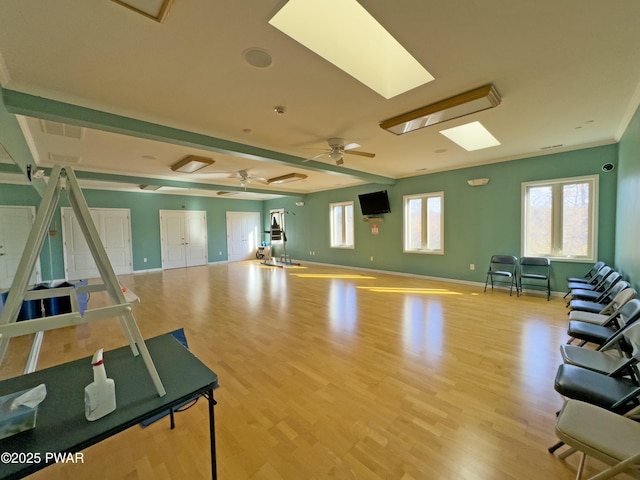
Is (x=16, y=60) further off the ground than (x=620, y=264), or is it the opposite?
(x=16, y=60)

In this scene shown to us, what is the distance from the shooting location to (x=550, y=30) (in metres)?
1.88

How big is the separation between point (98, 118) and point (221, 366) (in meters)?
2.92

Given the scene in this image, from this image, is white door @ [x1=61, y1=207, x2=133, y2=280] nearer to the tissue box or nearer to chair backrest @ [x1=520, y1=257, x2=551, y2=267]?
the tissue box

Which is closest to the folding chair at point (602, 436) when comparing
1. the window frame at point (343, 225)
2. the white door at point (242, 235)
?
the window frame at point (343, 225)

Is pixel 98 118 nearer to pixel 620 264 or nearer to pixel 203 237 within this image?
pixel 620 264

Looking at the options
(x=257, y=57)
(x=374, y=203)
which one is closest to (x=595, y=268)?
(x=374, y=203)

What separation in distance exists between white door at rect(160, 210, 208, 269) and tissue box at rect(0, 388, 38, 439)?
952 cm

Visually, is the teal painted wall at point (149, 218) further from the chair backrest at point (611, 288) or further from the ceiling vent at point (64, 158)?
the chair backrest at point (611, 288)

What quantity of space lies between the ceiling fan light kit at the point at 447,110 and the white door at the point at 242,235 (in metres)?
9.01

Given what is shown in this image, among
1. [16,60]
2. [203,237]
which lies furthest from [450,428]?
[203,237]

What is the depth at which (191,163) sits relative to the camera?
16.4ft

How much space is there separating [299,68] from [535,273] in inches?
226

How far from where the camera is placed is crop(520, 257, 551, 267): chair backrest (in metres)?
4.98

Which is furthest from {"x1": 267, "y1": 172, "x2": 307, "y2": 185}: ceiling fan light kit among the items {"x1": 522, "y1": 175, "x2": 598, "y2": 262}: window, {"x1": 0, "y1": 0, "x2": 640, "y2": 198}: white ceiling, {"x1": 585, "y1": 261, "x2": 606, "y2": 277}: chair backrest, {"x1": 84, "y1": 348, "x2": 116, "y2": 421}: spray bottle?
{"x1": 84, "y1": 348, "x2": 116, "y2": 421}: spray bottle
